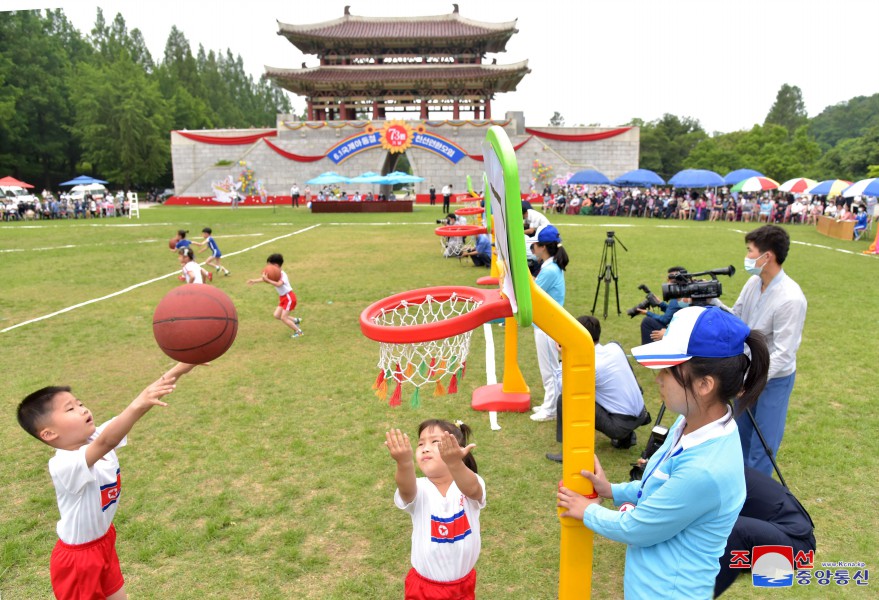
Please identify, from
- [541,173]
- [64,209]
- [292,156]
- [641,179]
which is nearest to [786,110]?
[541,173]

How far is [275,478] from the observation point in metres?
5.23

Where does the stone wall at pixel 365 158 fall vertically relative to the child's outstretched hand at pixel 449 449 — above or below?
above

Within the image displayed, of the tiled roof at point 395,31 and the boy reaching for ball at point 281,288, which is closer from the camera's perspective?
the boy reaching for ball at point 281,288

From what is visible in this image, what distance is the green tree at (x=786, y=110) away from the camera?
89.2 m

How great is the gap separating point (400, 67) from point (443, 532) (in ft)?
163

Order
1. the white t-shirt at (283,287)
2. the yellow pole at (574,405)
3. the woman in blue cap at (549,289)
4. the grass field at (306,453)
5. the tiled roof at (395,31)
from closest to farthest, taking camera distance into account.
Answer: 1. the yellow pole at (574,405)
2. the grass field at (306,453)
3. the woman in blue cap at (549,289)
4. the white t-shirt at (283,287)
5. the tiled roof at (395,31)

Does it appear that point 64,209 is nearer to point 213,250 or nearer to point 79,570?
point 213,250

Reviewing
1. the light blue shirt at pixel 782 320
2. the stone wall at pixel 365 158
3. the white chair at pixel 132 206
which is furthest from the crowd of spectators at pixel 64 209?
the light blue shirt at pixel 782 320

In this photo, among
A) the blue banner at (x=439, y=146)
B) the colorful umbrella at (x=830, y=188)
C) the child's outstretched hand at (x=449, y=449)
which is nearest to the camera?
the child's outstretched hand at (x=449, y=449)

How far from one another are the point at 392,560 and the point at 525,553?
0.99m

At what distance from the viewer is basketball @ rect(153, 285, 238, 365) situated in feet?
10.9

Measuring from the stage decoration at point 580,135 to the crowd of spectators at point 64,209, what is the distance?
102 feet

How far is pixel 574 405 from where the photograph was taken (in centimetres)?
279

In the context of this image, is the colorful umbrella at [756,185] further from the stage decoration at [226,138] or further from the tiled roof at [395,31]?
the stage decoration at [226,138]
